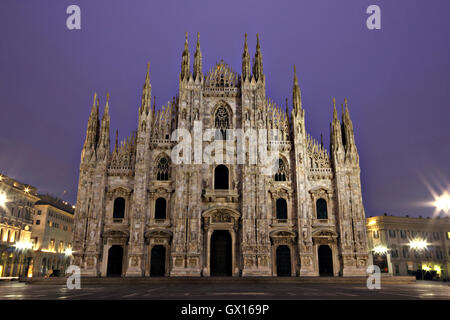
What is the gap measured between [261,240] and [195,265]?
22.2 feet

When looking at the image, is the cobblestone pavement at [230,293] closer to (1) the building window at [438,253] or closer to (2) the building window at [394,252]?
(2) the building window at [394,252]

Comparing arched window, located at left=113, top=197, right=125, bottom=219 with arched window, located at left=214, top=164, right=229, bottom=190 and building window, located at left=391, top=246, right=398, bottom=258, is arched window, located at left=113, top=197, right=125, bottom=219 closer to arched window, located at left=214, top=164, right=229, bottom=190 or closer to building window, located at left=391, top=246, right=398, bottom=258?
arched window, located at left=214, top=164, right=229, bottom=190

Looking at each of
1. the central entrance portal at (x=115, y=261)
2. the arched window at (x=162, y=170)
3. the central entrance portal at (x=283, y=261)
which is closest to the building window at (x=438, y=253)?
the central entrance portal at (x=283, y=261)

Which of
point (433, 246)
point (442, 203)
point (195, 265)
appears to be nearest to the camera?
point (442, 203)

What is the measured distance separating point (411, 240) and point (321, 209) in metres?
36.5

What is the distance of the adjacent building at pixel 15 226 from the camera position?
49.8 meters

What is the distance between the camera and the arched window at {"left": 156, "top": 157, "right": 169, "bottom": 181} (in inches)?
1503

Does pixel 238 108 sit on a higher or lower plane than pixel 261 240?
higher

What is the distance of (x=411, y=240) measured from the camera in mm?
64875

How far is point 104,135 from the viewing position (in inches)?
1508
